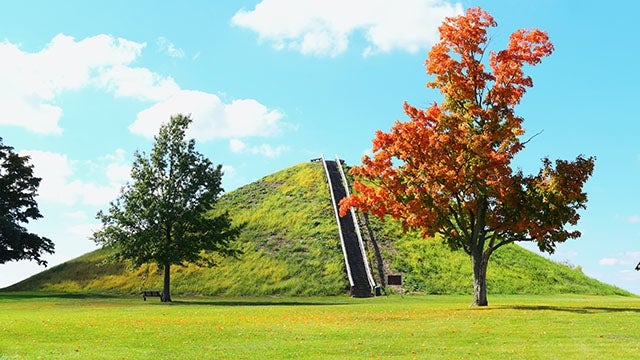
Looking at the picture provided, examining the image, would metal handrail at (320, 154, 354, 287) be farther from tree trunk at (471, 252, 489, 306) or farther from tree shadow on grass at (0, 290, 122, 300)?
tree shadow on grass at (0, 290, 122, 300)

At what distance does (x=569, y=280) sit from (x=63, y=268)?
5096 centimetres

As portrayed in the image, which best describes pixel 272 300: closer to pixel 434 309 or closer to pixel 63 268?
pixel 434 309

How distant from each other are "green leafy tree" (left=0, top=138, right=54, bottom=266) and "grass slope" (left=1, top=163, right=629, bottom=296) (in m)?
2.89

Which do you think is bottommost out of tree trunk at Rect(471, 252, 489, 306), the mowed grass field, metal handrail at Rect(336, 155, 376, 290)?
the mowed grass field

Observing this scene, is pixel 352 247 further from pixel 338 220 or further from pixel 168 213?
pixel 168 213

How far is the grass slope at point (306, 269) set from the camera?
5553cm

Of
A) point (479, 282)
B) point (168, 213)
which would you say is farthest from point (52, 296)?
point (479, 282)

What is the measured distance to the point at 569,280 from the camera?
60.2 meters

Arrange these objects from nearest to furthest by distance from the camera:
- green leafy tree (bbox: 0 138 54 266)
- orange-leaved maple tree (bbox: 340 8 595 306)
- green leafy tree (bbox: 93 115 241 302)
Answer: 1. orange-leaved maple tree (bbox: 340 8 595 306)
2. green leafy tree (bbox: 93 115 241 302)
3. green leafy tree (bbox: 0 138 54 266)

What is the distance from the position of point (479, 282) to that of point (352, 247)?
23.5 m

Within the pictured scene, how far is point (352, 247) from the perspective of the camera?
200 feet

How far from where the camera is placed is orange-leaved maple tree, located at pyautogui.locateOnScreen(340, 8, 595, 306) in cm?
3647

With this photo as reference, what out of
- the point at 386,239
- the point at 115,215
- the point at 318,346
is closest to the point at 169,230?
the point at 115,215

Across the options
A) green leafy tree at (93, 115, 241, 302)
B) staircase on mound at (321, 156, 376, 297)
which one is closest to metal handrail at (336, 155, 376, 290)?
staircase on mound at (321, 156, 376, 297)
